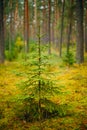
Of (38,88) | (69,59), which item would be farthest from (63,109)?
(69,59)

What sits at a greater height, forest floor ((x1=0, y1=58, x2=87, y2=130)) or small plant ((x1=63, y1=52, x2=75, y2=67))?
small plant ((x1=63, y1=52, x2=75, y2=67))

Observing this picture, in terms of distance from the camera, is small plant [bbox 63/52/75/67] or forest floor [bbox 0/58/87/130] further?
small plant [bbox 63/52/75/67]

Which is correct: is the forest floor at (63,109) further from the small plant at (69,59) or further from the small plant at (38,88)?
the small plant at (69,59)

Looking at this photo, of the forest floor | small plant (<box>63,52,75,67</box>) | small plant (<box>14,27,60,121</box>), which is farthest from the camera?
small plant (<box>63,52,75,67</box>)

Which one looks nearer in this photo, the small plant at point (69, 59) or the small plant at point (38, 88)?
the small plant at point (38, 88)

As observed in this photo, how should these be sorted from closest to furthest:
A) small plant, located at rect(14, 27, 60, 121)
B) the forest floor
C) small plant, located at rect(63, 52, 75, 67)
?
small plant, located at rect(14, 27, 60, 121) → the forest floor → small plant, located at rect(63, 52, 75, 67)

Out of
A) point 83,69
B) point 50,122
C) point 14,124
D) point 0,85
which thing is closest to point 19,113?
point 14,124

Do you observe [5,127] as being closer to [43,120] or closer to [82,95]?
[43,120]

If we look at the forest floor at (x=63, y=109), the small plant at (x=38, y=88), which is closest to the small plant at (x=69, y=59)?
the forest floor at (x=63, y=109)

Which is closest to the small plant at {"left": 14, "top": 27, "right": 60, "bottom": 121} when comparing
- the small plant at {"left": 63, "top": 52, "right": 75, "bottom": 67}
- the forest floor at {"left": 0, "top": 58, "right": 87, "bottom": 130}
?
the forest floor at {"left": 0, "top": 58, "right": 87, "bottom": 130}

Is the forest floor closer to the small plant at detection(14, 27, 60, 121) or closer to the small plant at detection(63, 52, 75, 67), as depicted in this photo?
the small plant at detection(14, 27, 60, 121)

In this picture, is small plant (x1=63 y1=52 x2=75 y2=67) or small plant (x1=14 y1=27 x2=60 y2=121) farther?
small plant (x1=63 y1=52 x2=75 y2=67)

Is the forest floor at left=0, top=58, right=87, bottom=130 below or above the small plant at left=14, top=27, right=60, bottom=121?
below

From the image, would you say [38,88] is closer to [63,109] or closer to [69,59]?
[63,109]
